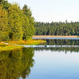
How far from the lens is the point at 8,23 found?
76438 mm

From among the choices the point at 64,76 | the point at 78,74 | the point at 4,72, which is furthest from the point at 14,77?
the point at 78,74

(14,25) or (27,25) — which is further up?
(27,25)

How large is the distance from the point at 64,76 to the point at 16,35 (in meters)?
54.3

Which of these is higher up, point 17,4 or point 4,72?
point 17,4

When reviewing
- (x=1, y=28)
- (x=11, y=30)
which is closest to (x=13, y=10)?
(x=11, y=30)

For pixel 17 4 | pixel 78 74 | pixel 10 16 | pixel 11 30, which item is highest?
pixel 17 4

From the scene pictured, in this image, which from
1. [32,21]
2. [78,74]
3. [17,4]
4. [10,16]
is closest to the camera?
[78,74]

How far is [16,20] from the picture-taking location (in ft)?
252

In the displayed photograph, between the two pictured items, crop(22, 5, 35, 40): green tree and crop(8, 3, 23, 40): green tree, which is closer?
crop(8, 3, 23, 40): green tree

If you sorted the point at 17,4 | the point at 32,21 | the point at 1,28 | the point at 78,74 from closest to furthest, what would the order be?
the point at 78,74 < the point at 1,28 < the point at 17,4 < the point at 32,21

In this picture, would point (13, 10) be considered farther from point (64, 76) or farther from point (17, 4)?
point (64, 76)

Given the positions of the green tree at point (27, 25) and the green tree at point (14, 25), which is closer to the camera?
the green tree at point (14, 25)

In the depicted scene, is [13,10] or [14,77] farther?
[13,10]

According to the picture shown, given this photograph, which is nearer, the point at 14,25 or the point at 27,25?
the point at 14,25
